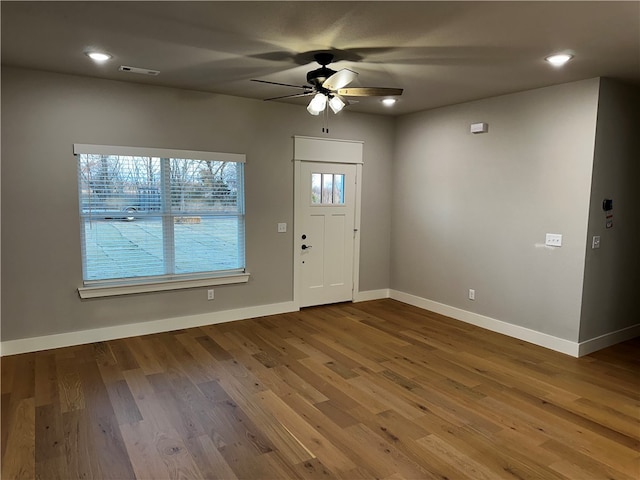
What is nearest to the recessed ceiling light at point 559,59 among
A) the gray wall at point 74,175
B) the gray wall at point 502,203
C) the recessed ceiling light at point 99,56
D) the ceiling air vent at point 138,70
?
the gray wall at point 502,203

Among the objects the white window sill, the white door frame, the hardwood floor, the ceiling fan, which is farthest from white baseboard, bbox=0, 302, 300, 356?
the ceiling fan

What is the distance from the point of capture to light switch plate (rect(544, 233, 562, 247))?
4.21 m

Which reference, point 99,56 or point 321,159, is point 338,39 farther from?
point 321,159

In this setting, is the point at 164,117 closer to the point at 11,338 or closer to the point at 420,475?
the point at 11,338

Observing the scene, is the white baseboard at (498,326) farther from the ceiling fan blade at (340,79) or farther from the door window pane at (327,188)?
the ceiling fan blade at (340,79)

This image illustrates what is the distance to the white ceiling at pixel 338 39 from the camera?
2.48 m

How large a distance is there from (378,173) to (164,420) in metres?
4.40

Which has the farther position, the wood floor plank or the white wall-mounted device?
the white wall-mounted device

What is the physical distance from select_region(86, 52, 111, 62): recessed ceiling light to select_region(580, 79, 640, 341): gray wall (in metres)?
4.41

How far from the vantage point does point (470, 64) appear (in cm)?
351

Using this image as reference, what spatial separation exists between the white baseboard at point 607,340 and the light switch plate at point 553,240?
3.30ft

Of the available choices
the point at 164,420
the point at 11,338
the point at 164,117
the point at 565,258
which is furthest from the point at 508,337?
the point at 11,338

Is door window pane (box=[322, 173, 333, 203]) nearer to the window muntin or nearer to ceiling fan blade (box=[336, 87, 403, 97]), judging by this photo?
the window muntin

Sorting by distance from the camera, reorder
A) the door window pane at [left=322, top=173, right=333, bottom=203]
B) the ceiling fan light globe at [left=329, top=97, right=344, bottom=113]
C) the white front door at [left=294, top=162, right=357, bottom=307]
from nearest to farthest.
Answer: the ceiling fan light globe at [left=329, top=97, right=344, bottom=113], the white front door at [left=294, top=162, right=357, bottom=307], the door window pane at [left=322, top=173, right=333, bottom=203]
